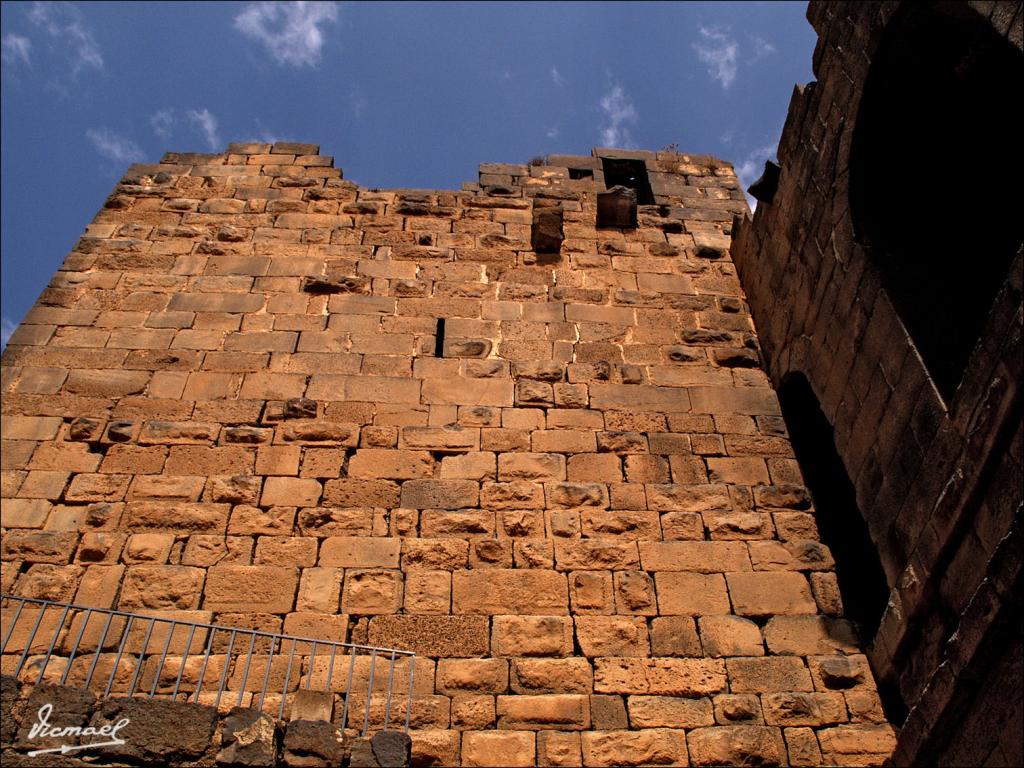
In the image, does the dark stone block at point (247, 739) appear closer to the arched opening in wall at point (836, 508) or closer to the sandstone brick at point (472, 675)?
the sandstone brick at point (472, 675)

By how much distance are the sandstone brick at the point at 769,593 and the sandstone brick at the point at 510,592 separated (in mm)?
935

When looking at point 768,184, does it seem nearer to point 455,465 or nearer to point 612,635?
point 455,465

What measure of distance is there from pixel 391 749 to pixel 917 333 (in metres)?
3.62

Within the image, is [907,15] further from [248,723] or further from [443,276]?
[248,723]

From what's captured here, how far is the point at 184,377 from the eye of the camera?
6.09 metres

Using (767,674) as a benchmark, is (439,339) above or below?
above

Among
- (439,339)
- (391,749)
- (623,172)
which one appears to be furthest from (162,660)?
(623,172)

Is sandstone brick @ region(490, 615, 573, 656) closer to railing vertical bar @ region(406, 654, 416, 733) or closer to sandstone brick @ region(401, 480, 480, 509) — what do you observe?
railing vertical bar @ region(406, 654, 416, 733)

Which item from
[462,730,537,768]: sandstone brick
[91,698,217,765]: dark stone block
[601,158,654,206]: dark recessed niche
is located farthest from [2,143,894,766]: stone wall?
[601,158,654,206]: dark recessed niche

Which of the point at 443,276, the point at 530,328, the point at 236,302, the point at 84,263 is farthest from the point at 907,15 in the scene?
the point at 84,263

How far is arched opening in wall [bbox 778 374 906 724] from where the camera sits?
19.5 feet

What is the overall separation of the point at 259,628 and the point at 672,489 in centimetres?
245

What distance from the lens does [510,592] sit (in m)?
4.99

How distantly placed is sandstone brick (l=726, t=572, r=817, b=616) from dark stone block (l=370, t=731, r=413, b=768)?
2.06 metres
